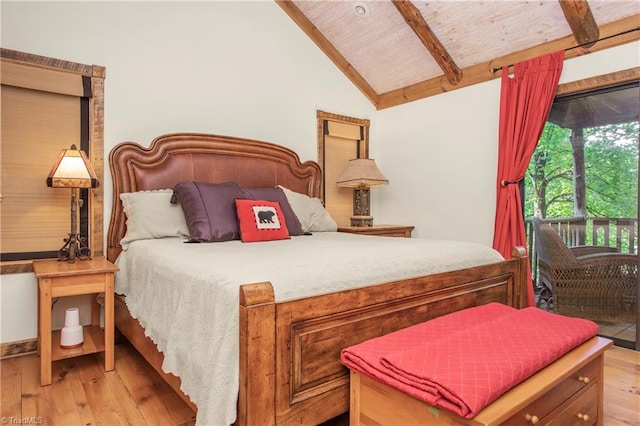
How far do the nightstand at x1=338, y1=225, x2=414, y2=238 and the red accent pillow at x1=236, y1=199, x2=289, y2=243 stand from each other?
1.06 metres

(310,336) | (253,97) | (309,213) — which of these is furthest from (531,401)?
(253,97)

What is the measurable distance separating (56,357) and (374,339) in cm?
178

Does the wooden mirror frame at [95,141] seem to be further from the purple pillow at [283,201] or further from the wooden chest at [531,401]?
the wooden chest at [531,401]

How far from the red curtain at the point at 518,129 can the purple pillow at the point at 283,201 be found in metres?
1.76

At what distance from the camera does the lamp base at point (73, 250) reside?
2.48m

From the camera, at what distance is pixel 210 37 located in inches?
133

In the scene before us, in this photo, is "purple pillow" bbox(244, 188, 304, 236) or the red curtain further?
the red curtain

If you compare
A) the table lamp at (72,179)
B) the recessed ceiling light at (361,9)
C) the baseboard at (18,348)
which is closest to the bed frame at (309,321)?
the table lamp at (72,179)

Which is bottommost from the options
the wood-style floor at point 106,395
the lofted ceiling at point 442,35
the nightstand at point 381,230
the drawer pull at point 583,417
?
the wood-style floor at point 106,395

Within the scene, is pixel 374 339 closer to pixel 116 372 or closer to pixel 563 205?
pixel 116 372

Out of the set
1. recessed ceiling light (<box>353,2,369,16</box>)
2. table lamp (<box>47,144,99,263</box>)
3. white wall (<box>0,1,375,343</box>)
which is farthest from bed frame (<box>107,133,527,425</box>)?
recessed ceiling light (<box>353,2,369,16</box>)

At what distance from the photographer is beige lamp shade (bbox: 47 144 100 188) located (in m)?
2.40

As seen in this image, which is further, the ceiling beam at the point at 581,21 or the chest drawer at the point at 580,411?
the ceiling beam at the point at 581,21

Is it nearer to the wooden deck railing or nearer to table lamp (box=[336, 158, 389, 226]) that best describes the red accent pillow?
table lamp (box=[336, 158, 389, 226])
